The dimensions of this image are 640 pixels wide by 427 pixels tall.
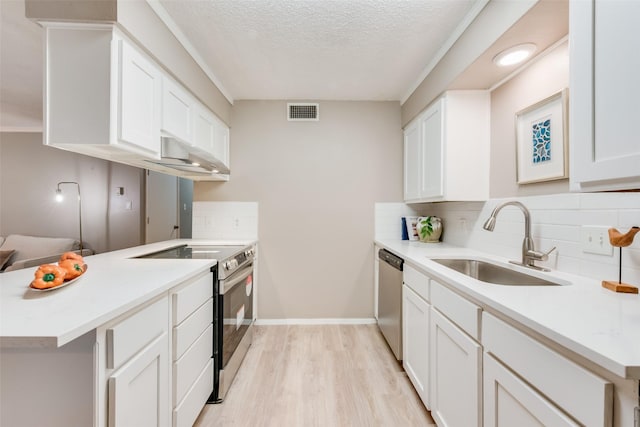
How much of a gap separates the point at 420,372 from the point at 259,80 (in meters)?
2.72

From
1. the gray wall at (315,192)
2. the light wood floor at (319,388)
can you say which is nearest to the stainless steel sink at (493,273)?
the light wood floor at (319,388)

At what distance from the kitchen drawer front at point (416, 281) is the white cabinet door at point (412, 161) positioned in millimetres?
915

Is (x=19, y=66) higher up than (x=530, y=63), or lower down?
higher up

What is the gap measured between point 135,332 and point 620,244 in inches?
73.6

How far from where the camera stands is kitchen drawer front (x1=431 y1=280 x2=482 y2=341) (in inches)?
42.5

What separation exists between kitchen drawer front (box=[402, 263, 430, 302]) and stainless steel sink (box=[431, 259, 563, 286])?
181 mm

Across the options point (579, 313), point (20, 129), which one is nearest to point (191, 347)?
point (579, 313)

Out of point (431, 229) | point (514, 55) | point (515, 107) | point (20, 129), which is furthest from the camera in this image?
point (20, 129)

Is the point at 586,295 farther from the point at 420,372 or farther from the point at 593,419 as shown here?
the point at 420,372

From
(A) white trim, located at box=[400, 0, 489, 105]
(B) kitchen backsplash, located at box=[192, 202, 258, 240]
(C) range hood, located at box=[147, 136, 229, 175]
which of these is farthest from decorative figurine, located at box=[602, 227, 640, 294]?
(B) kitchen backsplash, located at box=[192, 202, 258, 240]

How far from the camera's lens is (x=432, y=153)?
225cm

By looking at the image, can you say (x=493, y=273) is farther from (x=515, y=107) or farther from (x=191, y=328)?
(x=191, y=328)

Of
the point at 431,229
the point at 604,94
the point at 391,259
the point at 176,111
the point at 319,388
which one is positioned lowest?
the point at 319,388

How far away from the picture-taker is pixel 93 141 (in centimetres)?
130
